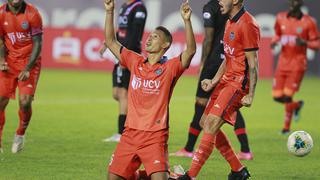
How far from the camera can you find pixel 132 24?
13.4 metres

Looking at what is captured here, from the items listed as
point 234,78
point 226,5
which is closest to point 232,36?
point 226,5

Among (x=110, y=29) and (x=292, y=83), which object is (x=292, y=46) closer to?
(x=292, y=83)

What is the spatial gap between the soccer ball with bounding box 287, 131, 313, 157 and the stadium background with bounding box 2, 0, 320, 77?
18.2 metres

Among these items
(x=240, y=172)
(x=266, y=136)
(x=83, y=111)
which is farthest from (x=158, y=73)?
(x=83, y=111)

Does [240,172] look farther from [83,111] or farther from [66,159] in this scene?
[83,111]

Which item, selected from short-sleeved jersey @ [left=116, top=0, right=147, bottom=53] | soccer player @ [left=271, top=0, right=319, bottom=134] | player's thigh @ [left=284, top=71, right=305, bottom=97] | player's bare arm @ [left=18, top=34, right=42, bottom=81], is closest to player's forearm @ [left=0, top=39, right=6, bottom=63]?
player's bare arm @ [left=18, top=34, right=42, bottom=81]

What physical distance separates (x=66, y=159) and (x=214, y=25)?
2.69 meters

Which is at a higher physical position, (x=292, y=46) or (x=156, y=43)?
(x=156, y=43)

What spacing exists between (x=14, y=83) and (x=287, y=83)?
589 cm

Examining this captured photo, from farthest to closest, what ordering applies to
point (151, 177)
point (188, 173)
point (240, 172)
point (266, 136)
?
point (266, 136) < point (240, 172) < point (188, 173) < point (151, 177)

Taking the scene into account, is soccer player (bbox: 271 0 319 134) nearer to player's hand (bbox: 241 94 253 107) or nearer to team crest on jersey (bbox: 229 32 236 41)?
team crest on jersey (bbox: 229 32 236 41)

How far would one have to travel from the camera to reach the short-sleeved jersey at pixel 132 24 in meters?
13.4

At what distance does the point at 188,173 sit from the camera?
924 cm

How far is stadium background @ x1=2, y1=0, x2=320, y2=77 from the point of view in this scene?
28.9 m
